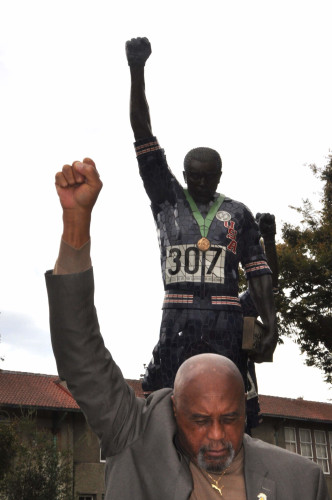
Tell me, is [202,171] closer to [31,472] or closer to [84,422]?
[31,472]

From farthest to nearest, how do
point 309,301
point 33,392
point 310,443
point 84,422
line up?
point 310,443 < point 33,392 < point 84,422 < point 309,301

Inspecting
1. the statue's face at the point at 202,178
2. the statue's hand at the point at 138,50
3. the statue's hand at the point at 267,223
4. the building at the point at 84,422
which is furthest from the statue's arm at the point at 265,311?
the building at the point at 84,422

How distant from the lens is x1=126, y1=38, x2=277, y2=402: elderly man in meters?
5.22

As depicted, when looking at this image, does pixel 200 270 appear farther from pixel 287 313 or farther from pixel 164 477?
pixel 287 313

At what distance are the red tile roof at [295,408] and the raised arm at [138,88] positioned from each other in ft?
109

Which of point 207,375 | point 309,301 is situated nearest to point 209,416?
point 207,375

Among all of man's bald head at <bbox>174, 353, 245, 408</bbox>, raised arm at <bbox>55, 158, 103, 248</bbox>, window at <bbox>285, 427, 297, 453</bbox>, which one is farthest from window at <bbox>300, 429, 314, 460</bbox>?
raised arm at <bbox>55, 158, 103, 248</bbox>

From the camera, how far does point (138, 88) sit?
5.38 meters

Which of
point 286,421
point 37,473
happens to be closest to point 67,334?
point 37,473

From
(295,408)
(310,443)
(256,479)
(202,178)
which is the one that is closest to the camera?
(256,479)

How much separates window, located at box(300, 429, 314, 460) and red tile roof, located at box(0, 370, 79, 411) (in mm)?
12254

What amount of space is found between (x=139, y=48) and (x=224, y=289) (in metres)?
1.74

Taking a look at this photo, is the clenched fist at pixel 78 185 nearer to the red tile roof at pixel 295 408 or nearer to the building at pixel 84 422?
the building at pixel 84 422

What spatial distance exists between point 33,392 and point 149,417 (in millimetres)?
32457
